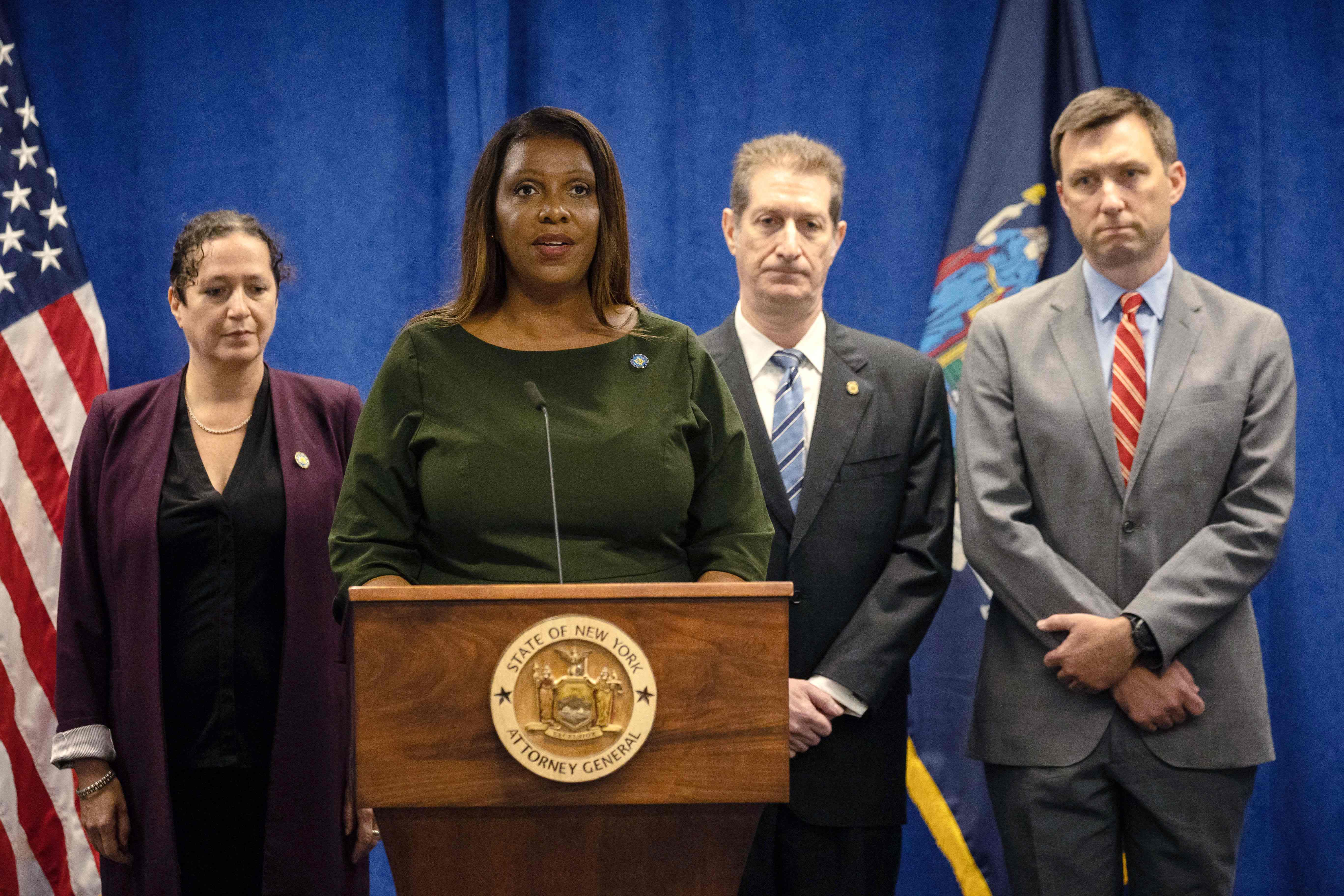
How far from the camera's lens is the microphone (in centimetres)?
155

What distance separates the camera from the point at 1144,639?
2.16 metres

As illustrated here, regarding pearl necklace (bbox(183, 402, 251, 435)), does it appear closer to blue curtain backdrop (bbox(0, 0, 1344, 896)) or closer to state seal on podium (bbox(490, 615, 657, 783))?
blue curtain backdrop (bbox(0, 0, 1344, 896))

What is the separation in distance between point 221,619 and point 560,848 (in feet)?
Result: 3.90

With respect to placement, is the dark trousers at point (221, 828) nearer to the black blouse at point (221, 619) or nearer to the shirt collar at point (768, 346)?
the black blouse at point (221, 619)

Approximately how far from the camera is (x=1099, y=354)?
236 centimetres

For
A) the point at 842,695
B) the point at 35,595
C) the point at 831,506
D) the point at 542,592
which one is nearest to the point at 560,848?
the point at 542,592

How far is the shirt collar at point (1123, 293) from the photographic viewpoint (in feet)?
7.84

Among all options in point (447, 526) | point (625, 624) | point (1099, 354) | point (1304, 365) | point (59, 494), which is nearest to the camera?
point (625, 624)

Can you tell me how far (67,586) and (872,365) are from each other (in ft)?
5.47

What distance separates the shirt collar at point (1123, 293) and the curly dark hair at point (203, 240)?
5.49 ft

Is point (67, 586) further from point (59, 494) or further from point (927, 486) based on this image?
point (927, 486)

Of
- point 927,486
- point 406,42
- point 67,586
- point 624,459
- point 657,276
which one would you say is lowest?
point 67,586

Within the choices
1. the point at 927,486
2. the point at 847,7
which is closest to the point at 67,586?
the point at 927,486

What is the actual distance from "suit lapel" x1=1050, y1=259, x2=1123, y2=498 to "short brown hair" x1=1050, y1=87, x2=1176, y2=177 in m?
0.26
